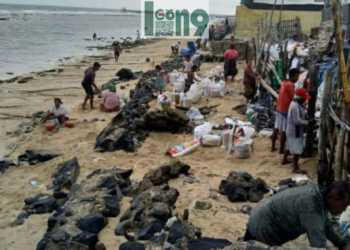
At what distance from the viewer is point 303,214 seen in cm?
288

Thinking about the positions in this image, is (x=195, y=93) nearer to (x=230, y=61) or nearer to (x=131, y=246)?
(x=230, y=61)

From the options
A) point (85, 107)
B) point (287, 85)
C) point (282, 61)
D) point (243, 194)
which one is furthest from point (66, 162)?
point (282, 61)

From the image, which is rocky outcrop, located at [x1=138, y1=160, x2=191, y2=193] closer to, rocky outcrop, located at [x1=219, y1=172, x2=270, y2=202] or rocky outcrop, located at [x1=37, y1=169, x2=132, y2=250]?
rocky outcrop, located at [x1=37, y1=169, x2=132, y2=250]

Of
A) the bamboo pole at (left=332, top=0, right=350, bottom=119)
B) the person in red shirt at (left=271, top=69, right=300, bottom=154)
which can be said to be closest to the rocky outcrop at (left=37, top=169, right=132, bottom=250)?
the person in red shirt at (left=271, top=69, right=300, bottom=154)

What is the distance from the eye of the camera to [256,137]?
8242 mm

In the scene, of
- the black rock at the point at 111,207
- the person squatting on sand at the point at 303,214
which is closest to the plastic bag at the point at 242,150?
the black rock at the point at 111,207

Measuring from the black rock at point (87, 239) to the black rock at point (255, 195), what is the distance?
7.12 feet

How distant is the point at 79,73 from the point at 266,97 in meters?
13.2

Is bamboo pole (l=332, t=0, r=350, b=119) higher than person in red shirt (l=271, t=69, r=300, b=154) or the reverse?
higher

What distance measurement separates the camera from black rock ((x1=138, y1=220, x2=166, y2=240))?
4699 millimetres

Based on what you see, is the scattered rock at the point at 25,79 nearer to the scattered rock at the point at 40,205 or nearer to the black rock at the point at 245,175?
the scattered rock at the point at 40,205

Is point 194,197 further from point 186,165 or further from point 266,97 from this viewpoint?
point 266,97

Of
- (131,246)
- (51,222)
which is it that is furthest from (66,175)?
(131,246)

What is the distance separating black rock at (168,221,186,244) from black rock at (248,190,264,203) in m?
1.41
